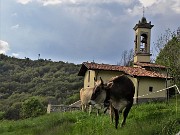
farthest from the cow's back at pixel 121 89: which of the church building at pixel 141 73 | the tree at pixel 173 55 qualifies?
the church building at pixel 141 73

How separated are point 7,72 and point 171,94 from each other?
1880 inches

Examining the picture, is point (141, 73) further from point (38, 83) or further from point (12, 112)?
point (38, 83)

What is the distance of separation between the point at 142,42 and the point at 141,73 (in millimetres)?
7027

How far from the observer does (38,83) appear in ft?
237

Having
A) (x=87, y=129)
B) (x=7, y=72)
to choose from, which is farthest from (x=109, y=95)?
(x=7, y=72)

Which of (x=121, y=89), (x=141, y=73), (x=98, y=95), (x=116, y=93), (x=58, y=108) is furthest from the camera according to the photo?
(x=141, y=73)

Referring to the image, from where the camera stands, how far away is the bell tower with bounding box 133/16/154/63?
48.1 metres

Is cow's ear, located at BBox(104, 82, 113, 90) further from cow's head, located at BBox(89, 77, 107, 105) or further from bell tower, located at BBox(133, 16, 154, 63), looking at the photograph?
bell tower, located at BBox(133, 16, 154, 63)

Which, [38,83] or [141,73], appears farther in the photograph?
[38,83]

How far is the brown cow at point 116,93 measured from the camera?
995 centimetres

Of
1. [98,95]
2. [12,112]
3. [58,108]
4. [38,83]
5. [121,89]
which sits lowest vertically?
[12,112]

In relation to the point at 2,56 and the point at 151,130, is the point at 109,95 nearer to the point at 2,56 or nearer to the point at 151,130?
the point at 151,130

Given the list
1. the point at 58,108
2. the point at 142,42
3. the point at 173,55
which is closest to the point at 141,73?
the point at 142,42

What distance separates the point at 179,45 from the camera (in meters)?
25.6
